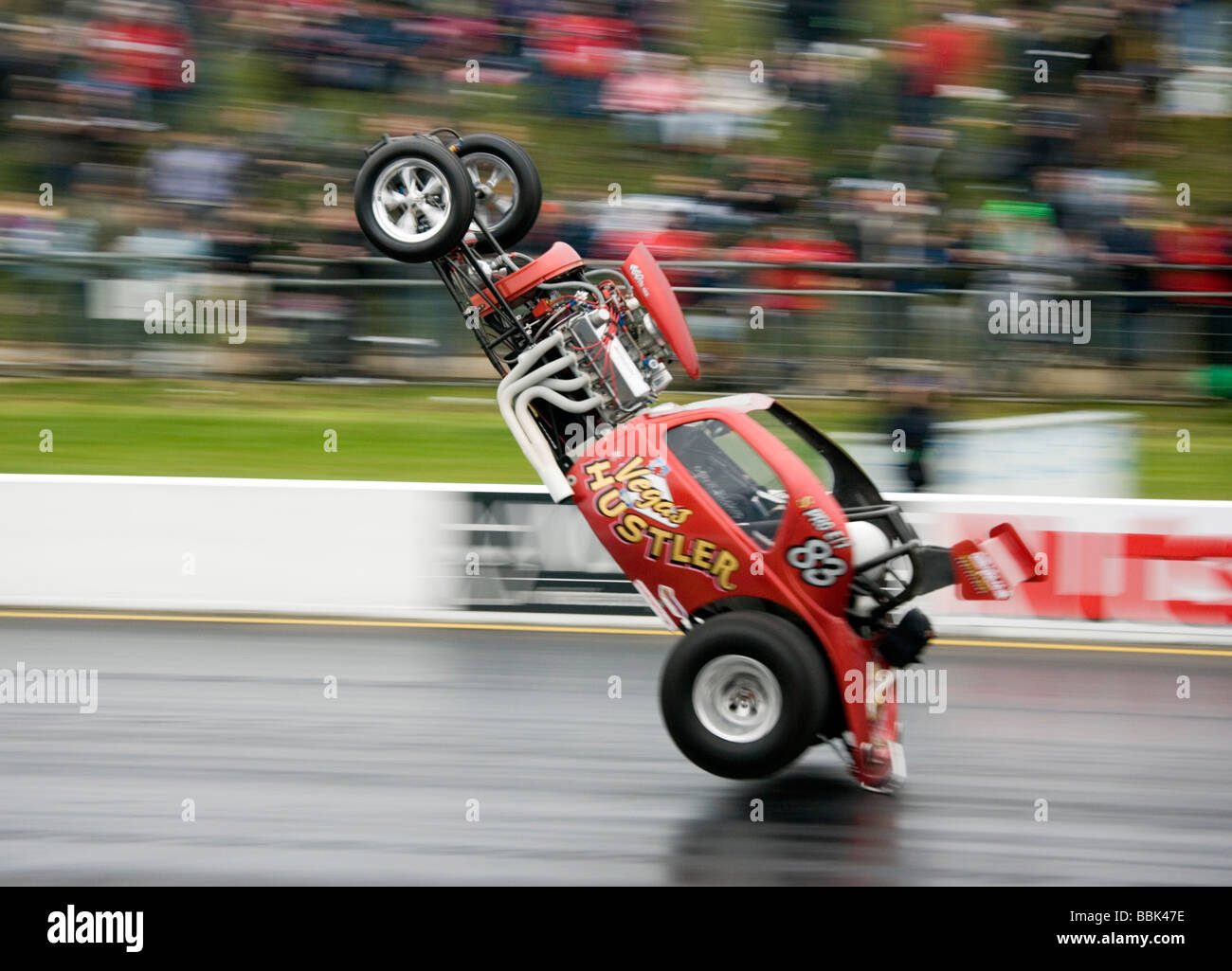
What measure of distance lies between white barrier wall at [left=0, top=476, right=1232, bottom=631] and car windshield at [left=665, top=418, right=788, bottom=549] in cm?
320

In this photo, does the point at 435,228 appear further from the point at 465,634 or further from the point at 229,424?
the point at 229,424

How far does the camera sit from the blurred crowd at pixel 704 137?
39.2 feet

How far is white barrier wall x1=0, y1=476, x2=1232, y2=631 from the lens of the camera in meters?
9.38

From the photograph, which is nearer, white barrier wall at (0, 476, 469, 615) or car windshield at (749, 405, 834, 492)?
car windshield at (749, 405, 834, 492)

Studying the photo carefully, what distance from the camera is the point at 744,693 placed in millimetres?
6199

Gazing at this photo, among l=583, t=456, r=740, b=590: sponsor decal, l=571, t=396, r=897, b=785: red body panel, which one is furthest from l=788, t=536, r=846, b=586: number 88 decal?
l=583, t=456, r=740, b=590: sponsor decal

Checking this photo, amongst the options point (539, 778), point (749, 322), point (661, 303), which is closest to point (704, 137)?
point (749, 322)

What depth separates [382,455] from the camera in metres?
12.3

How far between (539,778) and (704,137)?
791 cm

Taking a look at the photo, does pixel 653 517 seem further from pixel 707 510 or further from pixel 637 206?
pixel 637 206

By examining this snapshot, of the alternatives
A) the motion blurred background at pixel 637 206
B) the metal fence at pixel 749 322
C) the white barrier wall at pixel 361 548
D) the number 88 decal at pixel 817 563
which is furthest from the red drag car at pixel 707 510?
the metal fence at pixel 749 322

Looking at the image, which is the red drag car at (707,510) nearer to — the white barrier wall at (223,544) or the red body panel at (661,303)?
the red body panel at (661,303)

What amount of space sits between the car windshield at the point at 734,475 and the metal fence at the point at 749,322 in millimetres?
5283

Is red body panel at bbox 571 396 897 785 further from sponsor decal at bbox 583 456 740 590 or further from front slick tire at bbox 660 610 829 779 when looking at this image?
front slick tire at bbox 660 610 829 779
